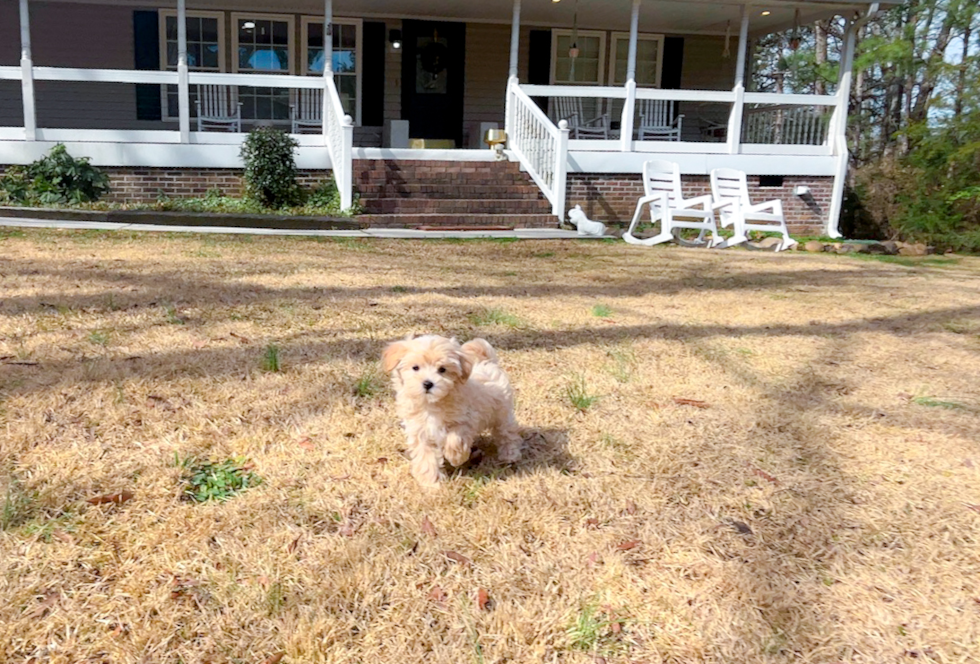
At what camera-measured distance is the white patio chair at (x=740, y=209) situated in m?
11.4

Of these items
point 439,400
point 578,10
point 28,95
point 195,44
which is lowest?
point 439,400

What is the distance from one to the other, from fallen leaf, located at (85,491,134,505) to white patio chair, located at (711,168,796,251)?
10.0 meters

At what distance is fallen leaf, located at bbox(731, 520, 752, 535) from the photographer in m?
2.42

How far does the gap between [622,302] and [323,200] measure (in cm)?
671

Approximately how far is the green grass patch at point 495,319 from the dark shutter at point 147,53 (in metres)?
11.3

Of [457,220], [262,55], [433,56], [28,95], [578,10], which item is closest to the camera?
[28,95]

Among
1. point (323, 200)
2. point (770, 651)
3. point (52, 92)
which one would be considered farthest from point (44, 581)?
point (52, 92)

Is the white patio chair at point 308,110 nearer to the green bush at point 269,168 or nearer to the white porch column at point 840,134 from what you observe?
the green bush at point 269,168

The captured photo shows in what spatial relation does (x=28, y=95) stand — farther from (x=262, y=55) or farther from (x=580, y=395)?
(x=580, y=395)

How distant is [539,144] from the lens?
1219 centimetres

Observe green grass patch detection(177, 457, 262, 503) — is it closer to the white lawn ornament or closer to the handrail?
the handrail

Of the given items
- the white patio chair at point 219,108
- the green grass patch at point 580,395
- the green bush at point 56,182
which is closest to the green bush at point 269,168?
the green bush at point 56,182

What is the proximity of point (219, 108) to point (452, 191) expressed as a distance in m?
4.93

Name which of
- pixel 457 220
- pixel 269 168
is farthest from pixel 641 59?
pixel 269 168
